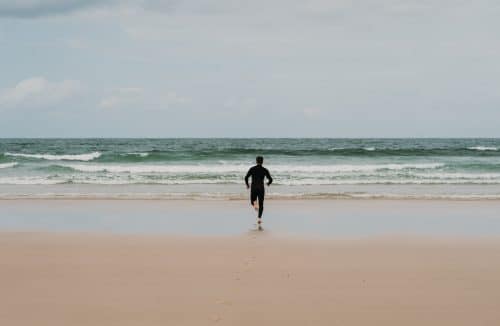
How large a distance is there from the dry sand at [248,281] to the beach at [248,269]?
0.05 feet

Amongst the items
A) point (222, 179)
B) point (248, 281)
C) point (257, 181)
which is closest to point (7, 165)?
point (222, 179)

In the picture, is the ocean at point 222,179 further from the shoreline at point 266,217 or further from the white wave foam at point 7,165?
the shoreline at point 266,217

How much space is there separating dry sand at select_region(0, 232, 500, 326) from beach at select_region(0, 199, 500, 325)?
0.01m

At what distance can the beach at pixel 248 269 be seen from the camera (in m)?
4.98

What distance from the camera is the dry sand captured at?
16.1 feet

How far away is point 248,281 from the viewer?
6031 millimetres

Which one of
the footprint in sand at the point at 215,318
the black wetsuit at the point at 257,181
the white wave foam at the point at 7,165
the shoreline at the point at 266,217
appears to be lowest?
the shoreline at the point at 266,217

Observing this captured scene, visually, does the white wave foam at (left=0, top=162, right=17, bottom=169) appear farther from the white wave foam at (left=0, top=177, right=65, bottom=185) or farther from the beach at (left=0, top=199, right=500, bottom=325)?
the beach at (left=0, top=199, right=500, bottom=325)

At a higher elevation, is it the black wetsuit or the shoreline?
the black wetsuit

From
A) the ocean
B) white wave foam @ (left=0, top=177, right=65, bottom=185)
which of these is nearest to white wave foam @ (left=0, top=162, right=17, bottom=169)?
the ocean

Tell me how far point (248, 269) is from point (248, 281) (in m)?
→ 0.60

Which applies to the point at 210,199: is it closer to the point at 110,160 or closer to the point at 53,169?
the point at 53,169

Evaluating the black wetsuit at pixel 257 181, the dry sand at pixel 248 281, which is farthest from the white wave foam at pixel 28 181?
the dry sand at pixel 248 281

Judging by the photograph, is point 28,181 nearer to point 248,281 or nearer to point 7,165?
point 7,165
